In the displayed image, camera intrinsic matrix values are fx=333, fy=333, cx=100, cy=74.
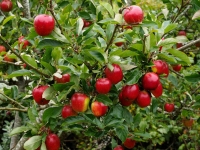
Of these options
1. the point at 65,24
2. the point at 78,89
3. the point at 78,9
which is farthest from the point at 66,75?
the point at 78,9

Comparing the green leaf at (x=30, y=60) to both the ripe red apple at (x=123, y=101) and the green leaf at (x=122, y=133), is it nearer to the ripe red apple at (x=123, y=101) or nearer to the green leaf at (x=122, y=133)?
the ripe red apple at (x=123, y=101)

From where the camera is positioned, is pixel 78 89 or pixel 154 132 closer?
pixel 78 89

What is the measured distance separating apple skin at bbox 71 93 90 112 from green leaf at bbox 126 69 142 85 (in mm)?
218

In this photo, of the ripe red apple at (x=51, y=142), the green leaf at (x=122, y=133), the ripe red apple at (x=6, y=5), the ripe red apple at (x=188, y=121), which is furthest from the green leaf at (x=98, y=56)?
the ripe red apple at (x=188, y=121)

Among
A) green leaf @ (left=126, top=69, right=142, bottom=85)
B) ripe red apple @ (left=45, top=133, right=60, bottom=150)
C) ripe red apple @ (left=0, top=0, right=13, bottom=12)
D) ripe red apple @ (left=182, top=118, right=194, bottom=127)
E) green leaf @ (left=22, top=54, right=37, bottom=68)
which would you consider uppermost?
green leaf @ (left=22, top=54, right=37, bottom=68)

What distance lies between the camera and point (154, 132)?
12.4ft

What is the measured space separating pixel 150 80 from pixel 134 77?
8 cm

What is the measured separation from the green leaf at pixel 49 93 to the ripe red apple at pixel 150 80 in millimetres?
453

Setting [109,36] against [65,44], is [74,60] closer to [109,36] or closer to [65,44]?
[65,44]

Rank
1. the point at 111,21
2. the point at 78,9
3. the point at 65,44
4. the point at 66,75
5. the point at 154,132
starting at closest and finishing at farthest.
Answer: the point at 111,21
the point at 65,44
the point at 66,75
the point at 78,9
the point at 154,132

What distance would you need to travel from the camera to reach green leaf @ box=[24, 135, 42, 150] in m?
1.78

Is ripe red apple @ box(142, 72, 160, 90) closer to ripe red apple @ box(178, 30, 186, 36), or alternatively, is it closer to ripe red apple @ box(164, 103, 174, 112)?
ripe red apple @ box(164, 103, 174, 112)

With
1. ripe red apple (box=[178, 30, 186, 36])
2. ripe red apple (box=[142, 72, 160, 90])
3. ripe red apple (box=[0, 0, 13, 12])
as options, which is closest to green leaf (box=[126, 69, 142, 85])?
ripe red apple (box=[142, 72, 160, 90])

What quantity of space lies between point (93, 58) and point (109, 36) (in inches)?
5.1
